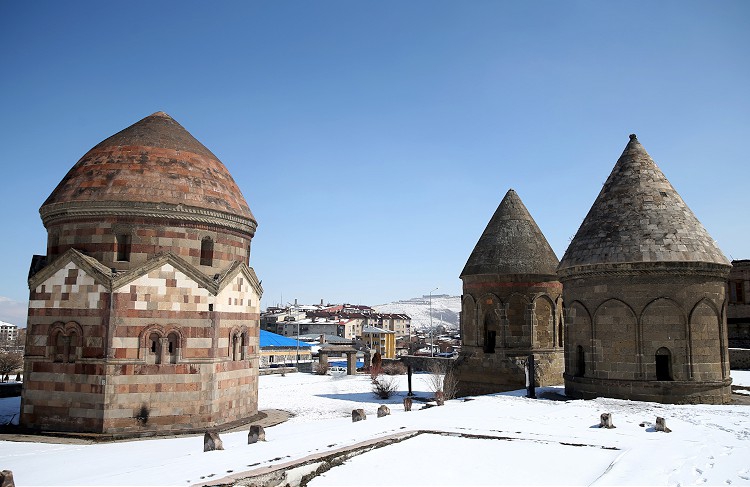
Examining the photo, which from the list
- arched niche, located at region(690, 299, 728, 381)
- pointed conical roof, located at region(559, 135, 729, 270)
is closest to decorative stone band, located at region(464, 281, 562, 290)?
pointed conical roof, located at region(559, 135, 729, 270)

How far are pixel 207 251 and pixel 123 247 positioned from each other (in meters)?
2.49

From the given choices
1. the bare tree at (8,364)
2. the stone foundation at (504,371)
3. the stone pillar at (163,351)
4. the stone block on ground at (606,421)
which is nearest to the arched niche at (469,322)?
the stone foundation at (504,371)

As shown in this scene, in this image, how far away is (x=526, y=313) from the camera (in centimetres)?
2567

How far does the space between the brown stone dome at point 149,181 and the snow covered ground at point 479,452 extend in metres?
6.86

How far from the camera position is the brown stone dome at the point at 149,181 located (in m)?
17.7

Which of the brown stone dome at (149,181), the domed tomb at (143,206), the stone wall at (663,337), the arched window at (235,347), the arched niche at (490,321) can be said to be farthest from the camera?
the arched niche at (490,321)

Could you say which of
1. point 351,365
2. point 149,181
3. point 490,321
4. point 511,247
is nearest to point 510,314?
point 490,321

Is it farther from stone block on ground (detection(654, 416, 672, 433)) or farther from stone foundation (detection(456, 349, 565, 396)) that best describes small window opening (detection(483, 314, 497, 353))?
stone block on ground (detection(654, 416, 672, 433))

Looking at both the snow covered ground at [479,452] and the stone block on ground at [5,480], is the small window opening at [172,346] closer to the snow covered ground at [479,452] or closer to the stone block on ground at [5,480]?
the snow covered ground at [479,452]

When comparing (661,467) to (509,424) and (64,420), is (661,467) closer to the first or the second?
(509,424)

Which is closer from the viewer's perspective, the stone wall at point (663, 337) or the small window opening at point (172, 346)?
the small window opening at point (172, 346)

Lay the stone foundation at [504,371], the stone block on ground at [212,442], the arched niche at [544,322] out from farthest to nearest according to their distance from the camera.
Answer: the arched niche at [544,322] → the stone foundation at [504,371] → the stone block on ground at [212,442]

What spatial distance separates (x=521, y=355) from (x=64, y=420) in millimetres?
17507

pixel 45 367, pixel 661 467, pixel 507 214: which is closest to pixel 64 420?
pixel 45 367
